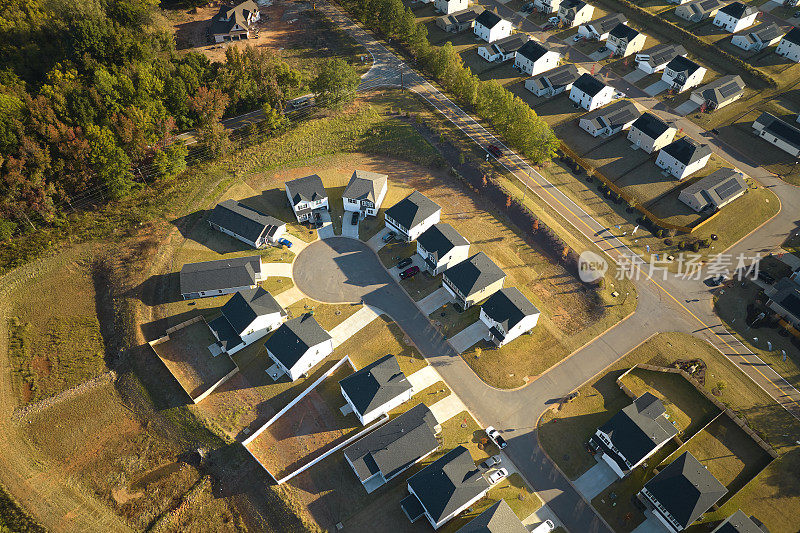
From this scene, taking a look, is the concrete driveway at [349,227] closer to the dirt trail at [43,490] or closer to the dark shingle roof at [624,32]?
the dirt trail at [43,490]

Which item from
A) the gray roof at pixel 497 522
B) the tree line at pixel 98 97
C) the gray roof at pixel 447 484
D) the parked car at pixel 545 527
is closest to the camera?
the gray roof at pixel 497 522

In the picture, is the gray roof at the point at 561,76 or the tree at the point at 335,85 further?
the gray roof at the point at 561,76

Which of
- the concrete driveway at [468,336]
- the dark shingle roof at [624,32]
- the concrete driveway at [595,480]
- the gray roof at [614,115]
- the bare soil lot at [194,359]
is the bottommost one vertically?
the concrete driveway at [595,480]

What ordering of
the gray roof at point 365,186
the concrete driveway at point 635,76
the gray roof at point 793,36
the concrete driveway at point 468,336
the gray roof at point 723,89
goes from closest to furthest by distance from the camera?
the concrete driveway at point 468,336, the gray roof at point 365,186, the gray roof at point 723,89, the concrete driveway at point 635,76, the gray roof at point 793,36

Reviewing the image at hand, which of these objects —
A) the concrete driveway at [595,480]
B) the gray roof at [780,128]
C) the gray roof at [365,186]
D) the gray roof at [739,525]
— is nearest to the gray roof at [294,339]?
the gray roof at [365,186]

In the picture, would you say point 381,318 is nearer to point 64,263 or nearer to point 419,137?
point 419,137

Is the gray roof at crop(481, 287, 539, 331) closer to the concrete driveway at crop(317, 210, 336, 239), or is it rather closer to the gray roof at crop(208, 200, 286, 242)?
the concrete driveway at crop(317, 210, 336, 239)

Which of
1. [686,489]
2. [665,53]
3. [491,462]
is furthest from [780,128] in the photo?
[491,462]

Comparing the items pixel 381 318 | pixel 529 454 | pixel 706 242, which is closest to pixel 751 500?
pixel 529 454
